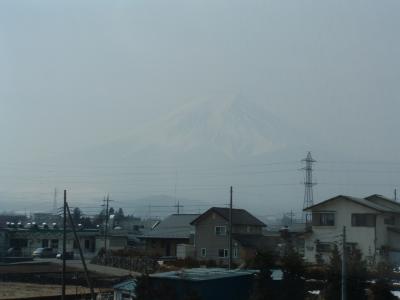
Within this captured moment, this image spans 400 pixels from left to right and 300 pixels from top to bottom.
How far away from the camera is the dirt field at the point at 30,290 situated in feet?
87.6

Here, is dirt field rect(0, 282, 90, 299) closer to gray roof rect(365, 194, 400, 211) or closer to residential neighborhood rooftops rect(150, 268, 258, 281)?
residential neighborhood rooftops rect(150, 268, 258, 281)

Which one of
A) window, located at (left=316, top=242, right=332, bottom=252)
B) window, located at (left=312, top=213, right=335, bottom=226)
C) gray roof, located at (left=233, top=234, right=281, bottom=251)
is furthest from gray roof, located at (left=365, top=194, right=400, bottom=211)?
gray roof, located at (left=233, top=234, right=281, bottom=251)

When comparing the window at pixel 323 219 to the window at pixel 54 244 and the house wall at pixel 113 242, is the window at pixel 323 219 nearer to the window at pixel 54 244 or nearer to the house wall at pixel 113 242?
the house wall at pixel 113 242

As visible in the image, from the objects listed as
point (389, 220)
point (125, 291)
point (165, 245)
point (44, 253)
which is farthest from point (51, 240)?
point (125, 291)

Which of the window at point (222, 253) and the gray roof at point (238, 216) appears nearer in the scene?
the window at point (222, 253)

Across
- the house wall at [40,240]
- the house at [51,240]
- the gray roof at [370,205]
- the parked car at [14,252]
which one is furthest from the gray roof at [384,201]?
the parked car at [14,252]

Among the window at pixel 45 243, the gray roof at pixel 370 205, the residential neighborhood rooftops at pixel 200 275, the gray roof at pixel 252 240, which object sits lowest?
the residential neighborhood rooftops at pixel 200 275

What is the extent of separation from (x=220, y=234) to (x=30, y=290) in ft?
51.4

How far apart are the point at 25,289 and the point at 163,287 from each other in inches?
558

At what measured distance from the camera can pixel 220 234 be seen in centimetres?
4188

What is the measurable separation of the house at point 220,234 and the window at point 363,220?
7067mm

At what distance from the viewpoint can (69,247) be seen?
192 feet

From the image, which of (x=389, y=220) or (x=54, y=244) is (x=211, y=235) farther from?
(x=54, y=244)

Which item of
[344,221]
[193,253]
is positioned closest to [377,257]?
[344,221]
